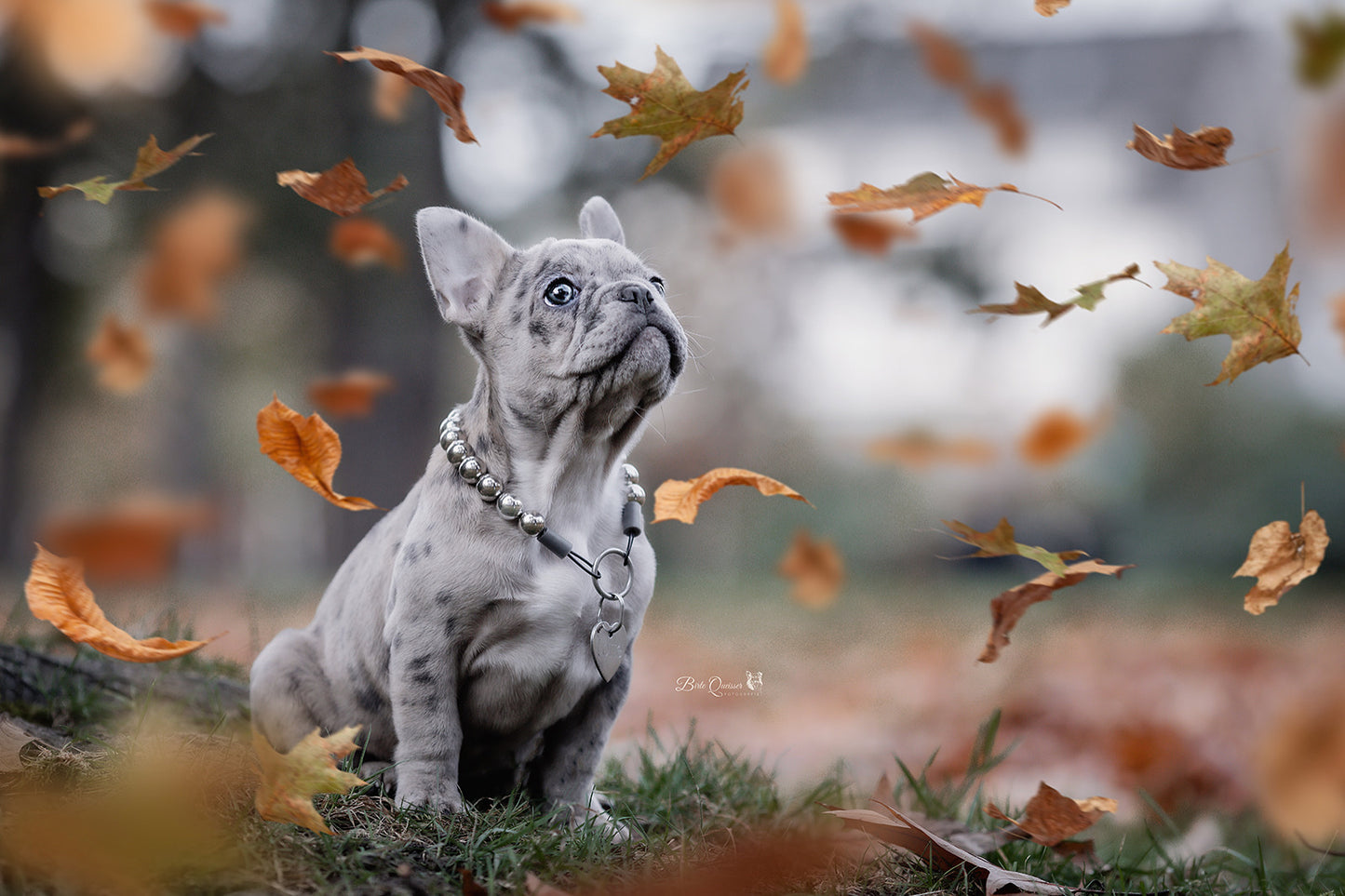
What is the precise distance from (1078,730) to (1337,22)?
3.50m

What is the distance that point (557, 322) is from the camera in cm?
254

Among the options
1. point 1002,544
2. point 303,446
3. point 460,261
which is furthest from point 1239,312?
point 303,446

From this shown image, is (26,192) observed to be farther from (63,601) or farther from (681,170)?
(63,601)

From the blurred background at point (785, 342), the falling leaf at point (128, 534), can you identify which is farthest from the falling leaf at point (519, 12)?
the falling leaf at point (128, 534)

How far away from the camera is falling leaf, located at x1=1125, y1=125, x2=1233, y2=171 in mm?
2361

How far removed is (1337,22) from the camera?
9.39 ft

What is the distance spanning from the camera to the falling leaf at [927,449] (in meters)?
9.95

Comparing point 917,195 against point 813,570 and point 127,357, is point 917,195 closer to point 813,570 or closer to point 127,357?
point 127,357

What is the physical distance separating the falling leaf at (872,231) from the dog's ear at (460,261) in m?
4.57

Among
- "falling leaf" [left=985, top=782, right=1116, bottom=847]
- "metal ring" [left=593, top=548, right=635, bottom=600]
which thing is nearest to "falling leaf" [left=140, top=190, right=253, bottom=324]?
"metal ring" [left=593, top=548, right=635, bottom=600]

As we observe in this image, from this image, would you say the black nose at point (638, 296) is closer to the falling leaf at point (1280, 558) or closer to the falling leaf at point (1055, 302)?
the falling leaf at point (1055, 302)

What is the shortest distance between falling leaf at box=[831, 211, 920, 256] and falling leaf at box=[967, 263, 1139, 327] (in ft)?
15.3

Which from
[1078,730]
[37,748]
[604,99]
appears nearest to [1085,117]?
[604,99]

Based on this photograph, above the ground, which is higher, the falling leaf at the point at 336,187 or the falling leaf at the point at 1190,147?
the falling leaf at the point at 1190,147
